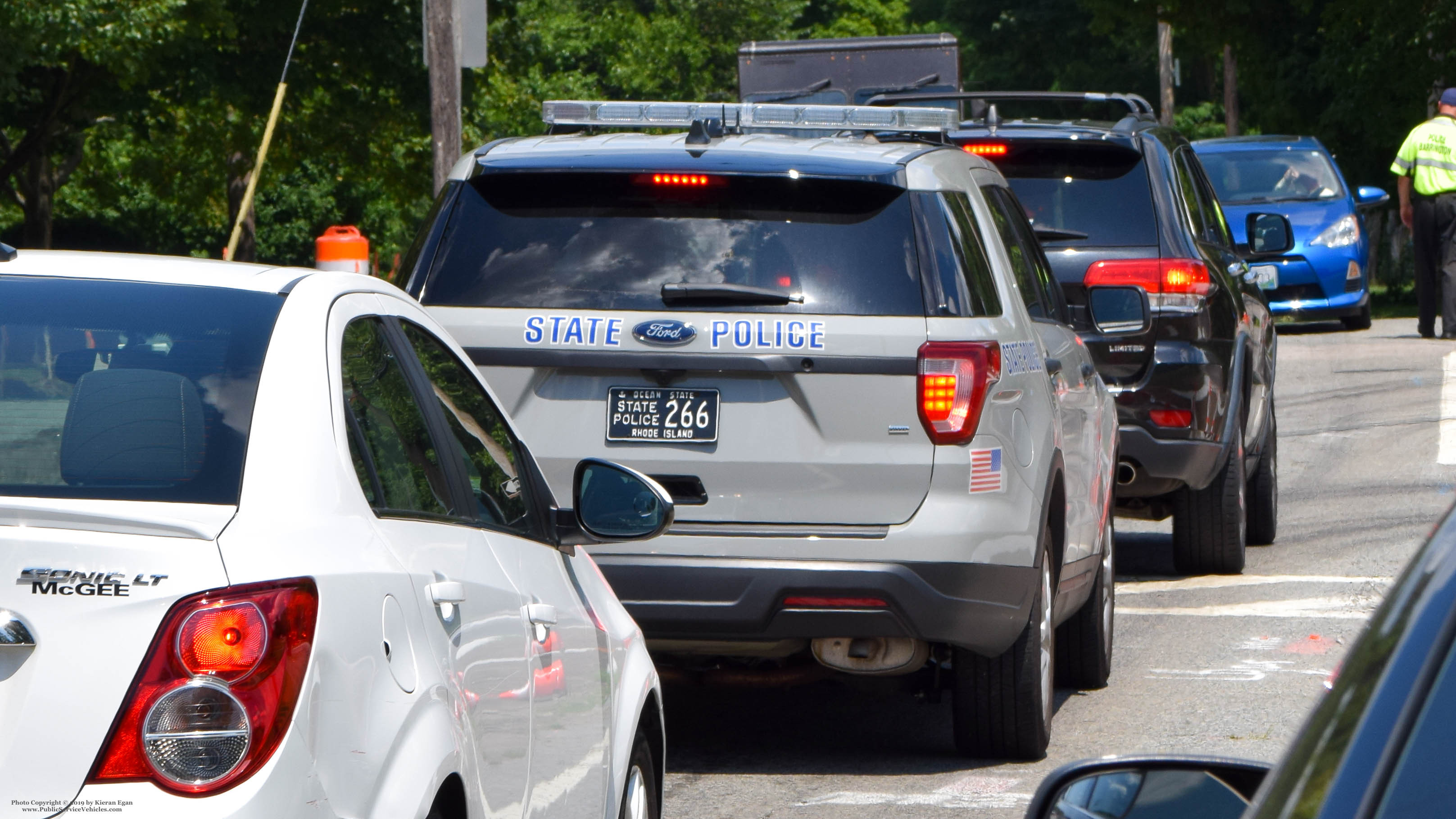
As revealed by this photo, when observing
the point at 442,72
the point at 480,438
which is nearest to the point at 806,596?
the point at 480,438

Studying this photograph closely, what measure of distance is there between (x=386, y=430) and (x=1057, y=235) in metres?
5.70

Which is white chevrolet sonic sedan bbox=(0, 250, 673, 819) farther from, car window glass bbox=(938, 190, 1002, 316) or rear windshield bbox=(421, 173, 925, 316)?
car window glass bbox=(938, 190, 1002, 316)

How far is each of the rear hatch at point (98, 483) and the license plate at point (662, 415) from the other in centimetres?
255

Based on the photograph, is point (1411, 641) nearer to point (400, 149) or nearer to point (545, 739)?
point (545, 739)

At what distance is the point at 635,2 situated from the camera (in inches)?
3167

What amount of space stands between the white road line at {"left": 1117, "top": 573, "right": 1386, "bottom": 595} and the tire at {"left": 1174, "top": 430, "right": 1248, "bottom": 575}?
78 mm

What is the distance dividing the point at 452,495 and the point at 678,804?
2.41 metres

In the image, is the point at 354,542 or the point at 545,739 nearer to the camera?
the point at 354,542

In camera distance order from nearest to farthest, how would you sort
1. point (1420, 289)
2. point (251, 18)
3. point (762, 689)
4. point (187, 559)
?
point (187, 559), point (762, 689), point (1420, 289), point (251, 18)

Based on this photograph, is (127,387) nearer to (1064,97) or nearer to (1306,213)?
(1064,97)

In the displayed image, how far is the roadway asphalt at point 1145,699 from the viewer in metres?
5.84

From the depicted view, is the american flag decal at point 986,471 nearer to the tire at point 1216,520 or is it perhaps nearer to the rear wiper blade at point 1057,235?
the rear wiper blade at point 1057,235

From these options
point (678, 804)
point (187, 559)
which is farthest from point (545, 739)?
point (678, 804)

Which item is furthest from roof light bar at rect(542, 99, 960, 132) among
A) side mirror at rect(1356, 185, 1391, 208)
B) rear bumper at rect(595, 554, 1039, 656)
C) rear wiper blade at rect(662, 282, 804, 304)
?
side mirror at rect(1356, 185, 1391, 208)
